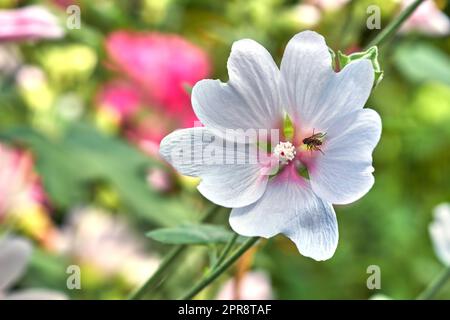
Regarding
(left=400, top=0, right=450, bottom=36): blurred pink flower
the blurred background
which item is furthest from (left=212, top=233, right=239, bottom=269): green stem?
(left=400, top=0, right=450, bottom=36): blurred pink flower

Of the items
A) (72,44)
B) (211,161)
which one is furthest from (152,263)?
(211,161)

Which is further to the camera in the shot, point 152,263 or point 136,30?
point 136,30

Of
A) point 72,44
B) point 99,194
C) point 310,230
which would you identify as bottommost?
point 310,230

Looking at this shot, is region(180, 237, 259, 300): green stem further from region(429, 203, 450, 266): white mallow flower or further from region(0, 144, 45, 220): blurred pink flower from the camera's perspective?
region(0, 144, 45, 220): blurred pink flower

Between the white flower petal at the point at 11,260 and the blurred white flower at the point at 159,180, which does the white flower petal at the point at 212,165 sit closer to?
the white flower petal at the point at 11,260

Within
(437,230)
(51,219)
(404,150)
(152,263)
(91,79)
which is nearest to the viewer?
(437,230)

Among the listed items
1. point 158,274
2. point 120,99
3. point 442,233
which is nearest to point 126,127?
point 120,99

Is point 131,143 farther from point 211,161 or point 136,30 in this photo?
point 211,161
